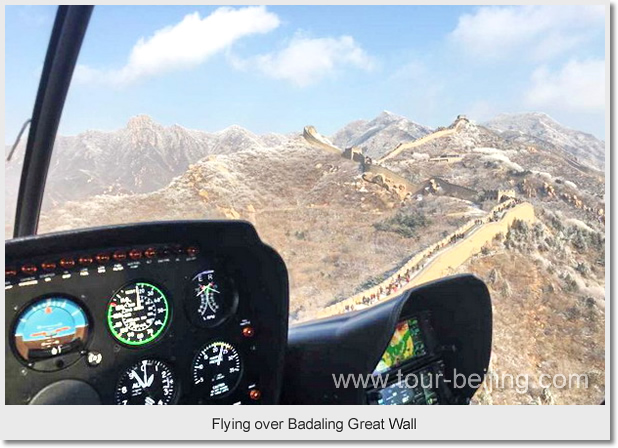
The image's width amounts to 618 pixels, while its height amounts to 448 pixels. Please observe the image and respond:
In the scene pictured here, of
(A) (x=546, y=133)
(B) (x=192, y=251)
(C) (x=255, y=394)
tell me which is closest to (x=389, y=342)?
(C) (x=255, y=394)

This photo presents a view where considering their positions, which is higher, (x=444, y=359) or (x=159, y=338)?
(x=159, y=338)

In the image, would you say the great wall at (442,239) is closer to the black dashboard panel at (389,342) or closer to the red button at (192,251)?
the black dashboard panel at (389,342)

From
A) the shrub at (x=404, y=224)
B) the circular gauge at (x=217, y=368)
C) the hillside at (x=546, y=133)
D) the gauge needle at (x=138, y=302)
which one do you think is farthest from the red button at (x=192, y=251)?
the hillside at (x=546, y=133)

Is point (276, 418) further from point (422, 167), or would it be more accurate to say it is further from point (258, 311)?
point (422, 167)

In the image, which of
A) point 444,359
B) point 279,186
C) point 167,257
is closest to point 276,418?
point 167,257

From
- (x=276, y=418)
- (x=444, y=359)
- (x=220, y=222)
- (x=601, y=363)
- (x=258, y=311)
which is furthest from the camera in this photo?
(x=601, y=363)

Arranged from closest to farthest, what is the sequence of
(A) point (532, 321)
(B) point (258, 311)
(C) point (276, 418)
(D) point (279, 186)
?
(C) point (276, 418) → (B) point (258, 311) → (A) point (532, 321) → (D) point (279, 186)
